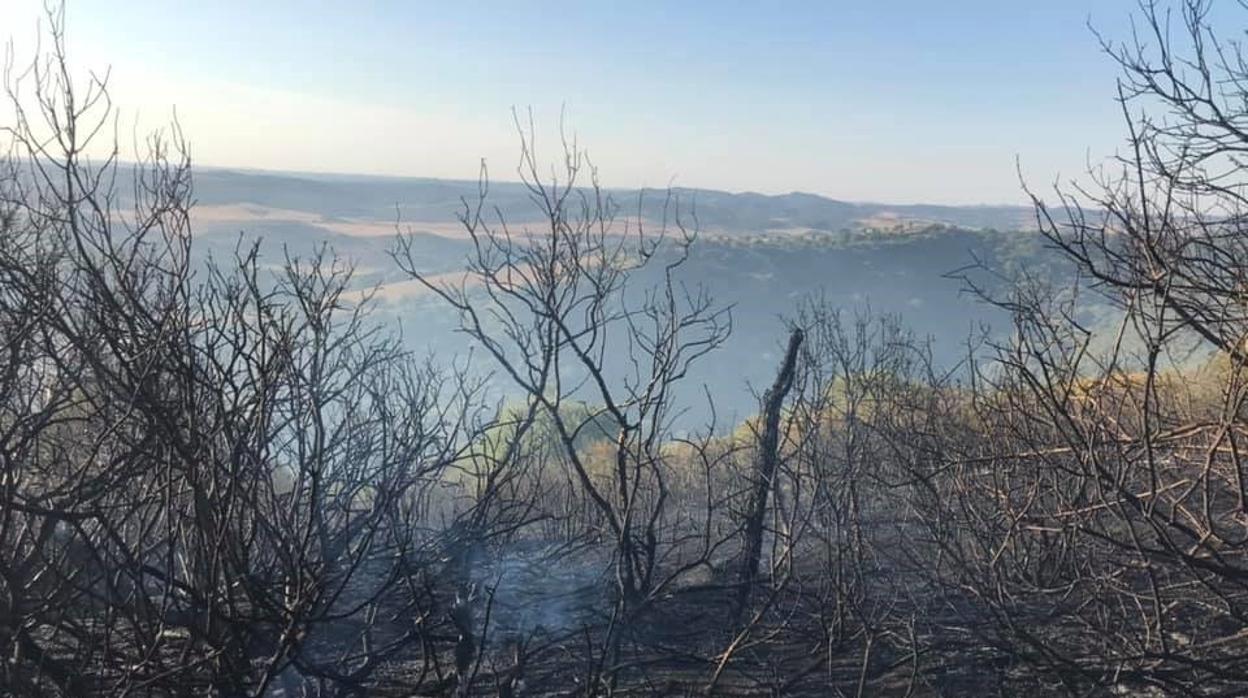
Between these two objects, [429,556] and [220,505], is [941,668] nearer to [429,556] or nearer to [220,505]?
[429,556]

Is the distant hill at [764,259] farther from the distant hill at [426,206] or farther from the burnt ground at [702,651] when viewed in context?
the burnt ground at [702,651]

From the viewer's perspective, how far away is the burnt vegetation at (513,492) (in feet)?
12.7

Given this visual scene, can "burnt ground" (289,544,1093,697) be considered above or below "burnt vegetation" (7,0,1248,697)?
below

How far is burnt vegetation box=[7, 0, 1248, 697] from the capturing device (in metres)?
3.88

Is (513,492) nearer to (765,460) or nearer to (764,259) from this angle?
(765,460)

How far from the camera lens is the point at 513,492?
272 inches

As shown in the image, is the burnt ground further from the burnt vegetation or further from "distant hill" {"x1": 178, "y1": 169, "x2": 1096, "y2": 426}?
"distant hill" {"x1": 178, "y1": 169, "x2": 1096, "y2": 426}

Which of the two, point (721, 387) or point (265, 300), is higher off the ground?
point (265, 300)

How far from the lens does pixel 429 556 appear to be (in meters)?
6.16

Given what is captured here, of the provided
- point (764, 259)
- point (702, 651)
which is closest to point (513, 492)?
point (702, 651)

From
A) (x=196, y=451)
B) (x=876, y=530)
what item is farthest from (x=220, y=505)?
(x=876, y=530)

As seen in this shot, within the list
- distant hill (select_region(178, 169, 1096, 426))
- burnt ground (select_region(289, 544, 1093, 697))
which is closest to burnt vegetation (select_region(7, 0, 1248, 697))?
burnt ground (select_region(289, 544, 1093, 697))

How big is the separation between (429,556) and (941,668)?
10.6 feet

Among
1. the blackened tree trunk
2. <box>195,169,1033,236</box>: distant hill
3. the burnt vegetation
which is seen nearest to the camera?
the burnt vegetation
